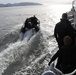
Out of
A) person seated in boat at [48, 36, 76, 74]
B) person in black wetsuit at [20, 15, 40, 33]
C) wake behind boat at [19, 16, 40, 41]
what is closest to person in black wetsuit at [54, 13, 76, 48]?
person seated in boat at [48, 36, 76, 74]

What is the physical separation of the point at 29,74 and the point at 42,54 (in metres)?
2.75

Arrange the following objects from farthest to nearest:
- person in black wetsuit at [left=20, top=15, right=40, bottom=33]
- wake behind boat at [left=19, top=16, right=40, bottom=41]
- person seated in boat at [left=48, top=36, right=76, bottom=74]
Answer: person in black wetsuit at [left=20, top=15, right=40, bottom=33]
wake behind boat at [left=19, top=16, right=40, bottom=41]
person seated in boat at [left=48, top=36, right=76, bottom=74]

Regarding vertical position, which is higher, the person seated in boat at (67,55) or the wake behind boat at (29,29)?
the person seated in boat at (67,55)

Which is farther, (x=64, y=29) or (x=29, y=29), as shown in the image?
(x=29, y=29)

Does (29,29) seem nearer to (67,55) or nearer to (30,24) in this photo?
(30,24)

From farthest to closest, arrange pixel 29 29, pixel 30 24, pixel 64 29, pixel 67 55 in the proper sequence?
pixel 30 24 → pixel 29 29 → pixel 64 29 → pixel 67 55

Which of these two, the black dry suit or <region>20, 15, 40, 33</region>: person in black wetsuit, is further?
<region>20, 15, 40, 33</region>: person in black wetsuit

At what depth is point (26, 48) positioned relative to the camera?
1152 centimetres

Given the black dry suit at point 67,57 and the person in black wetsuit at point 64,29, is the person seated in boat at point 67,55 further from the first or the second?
the person in black wetsuit at point 64,29

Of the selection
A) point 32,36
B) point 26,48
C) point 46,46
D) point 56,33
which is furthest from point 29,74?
point 32,36

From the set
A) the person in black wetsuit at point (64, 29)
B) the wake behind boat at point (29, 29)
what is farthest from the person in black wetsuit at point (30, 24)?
the person in black wetsuit at point (64, 29)

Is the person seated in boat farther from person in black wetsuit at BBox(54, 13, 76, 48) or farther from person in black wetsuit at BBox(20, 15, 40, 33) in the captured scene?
A: person in black wetsuit at BBox(20, 15, 40, 33)

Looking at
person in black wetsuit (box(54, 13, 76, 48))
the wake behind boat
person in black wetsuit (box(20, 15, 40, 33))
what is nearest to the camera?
person in black wetsuit (box(54, 13, 76, 48))

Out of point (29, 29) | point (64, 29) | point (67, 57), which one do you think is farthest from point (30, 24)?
point (67, 57)
